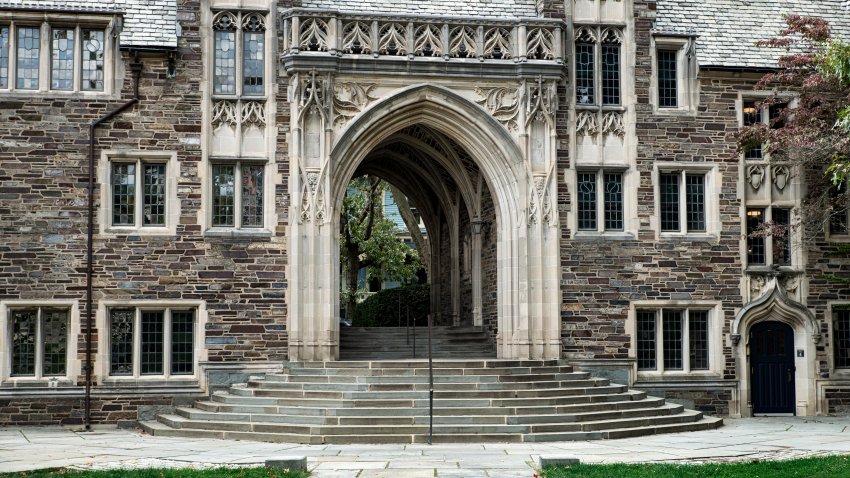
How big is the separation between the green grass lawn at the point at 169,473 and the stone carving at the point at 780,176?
15095mm

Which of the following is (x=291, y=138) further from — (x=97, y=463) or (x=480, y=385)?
(x=97, y=463)

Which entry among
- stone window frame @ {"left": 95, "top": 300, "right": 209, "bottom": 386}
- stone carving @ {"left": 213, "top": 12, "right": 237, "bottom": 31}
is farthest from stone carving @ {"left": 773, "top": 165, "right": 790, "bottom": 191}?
stone window frame @ {"left": 95, "top": 300, "right": 209, "bottom": 386}

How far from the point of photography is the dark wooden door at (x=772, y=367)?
80.9 feet

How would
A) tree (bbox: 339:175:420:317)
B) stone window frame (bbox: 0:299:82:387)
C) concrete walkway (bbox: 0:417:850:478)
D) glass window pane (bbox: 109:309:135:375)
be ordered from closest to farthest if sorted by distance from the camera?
concrete walkway (bbox: 0:417:850:478)
stone window frame (bbox: 0:299:82:387)
glass window pane (bbox: 109:309:135:375)
tree (bbox: 339:175:420:317)

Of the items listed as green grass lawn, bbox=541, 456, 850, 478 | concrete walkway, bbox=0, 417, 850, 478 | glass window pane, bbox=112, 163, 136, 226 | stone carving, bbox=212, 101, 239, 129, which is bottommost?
concrete walkway, bbox=0, 417, 850, 478

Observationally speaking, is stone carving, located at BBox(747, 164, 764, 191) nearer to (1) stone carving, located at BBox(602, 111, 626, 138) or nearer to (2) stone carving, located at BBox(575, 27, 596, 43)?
(1) stone carving, located at BBox(602, 111, 626, 138)

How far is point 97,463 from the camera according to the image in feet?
50.7

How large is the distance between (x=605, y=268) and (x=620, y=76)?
14.1ft

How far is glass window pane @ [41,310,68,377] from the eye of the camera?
72.9 ft

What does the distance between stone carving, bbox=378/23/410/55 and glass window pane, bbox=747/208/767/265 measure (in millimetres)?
8609

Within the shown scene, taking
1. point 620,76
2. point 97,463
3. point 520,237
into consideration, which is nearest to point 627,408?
point 520,237

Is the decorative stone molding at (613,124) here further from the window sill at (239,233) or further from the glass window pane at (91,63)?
the glass window pane at (91,63)

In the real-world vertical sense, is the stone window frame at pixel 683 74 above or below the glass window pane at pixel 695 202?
above

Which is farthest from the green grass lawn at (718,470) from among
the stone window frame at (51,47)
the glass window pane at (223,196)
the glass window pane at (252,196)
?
the stone window frame at (51,47)
